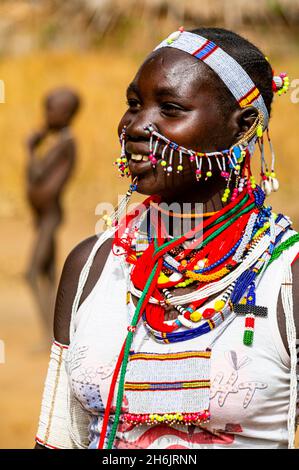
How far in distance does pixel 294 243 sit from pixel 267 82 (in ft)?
1.52

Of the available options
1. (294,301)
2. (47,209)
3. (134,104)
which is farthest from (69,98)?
(294,301)

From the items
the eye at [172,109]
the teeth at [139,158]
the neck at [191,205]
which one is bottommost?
the neck at [191,205]

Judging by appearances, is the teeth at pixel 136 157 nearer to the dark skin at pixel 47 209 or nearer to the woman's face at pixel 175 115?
the woman's face at pixel 175 115

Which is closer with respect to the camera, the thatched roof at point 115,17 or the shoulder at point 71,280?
the shoulder at point 71,280

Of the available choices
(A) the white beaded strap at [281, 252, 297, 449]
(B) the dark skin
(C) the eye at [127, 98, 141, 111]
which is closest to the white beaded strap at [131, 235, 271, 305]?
(A) the white beaded strap at [281, 252, 297, 449]

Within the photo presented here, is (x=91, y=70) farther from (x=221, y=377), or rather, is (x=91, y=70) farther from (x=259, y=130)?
(x=221, y=377)

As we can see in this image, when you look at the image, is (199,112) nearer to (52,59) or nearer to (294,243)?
(294,243)

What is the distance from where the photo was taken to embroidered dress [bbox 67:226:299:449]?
2.32m

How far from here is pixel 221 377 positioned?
2.34 m

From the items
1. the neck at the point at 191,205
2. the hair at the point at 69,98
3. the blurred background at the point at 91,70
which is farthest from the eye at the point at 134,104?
the blurred background at the point at 91,70

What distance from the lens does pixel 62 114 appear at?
29.7 ft

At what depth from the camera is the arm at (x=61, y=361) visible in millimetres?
2625

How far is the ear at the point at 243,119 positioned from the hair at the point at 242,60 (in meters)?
0.03
